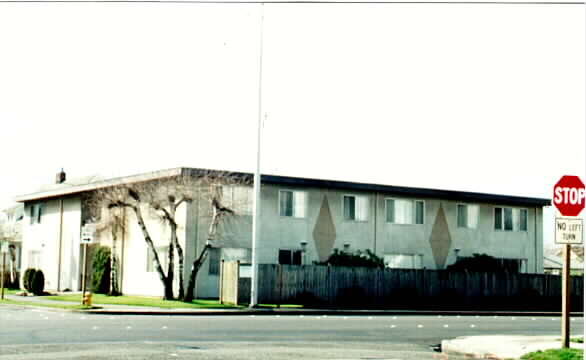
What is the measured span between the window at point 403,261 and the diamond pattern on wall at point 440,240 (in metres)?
0.89

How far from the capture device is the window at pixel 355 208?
41.3m

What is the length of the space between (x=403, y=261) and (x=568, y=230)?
2862cm

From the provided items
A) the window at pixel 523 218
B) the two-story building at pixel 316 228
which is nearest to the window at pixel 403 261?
the two-story building at pixel 316 228

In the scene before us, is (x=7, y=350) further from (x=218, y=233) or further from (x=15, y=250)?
(x=15, y=250)

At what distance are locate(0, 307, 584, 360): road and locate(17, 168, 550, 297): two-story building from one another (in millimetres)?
13559

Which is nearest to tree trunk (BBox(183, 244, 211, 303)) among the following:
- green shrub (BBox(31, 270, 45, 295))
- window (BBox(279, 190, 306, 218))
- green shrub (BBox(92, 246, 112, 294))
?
window (BBox(279, 190, 306, 218))

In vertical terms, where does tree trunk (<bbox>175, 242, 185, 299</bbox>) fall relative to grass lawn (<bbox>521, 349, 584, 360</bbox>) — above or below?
above

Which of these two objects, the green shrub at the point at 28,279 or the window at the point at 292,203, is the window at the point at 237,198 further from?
the green shrub at the point at 28,279

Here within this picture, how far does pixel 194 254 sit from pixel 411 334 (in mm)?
18177

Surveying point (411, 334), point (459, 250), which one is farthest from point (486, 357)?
→ point (459, 250)

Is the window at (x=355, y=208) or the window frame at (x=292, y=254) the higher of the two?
the window at (x=355, y=208)

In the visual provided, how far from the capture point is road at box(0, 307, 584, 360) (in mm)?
14562

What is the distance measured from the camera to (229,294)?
34344 mm

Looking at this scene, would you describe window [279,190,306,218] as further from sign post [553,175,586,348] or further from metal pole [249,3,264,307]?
sign post [553,175,586,348]
